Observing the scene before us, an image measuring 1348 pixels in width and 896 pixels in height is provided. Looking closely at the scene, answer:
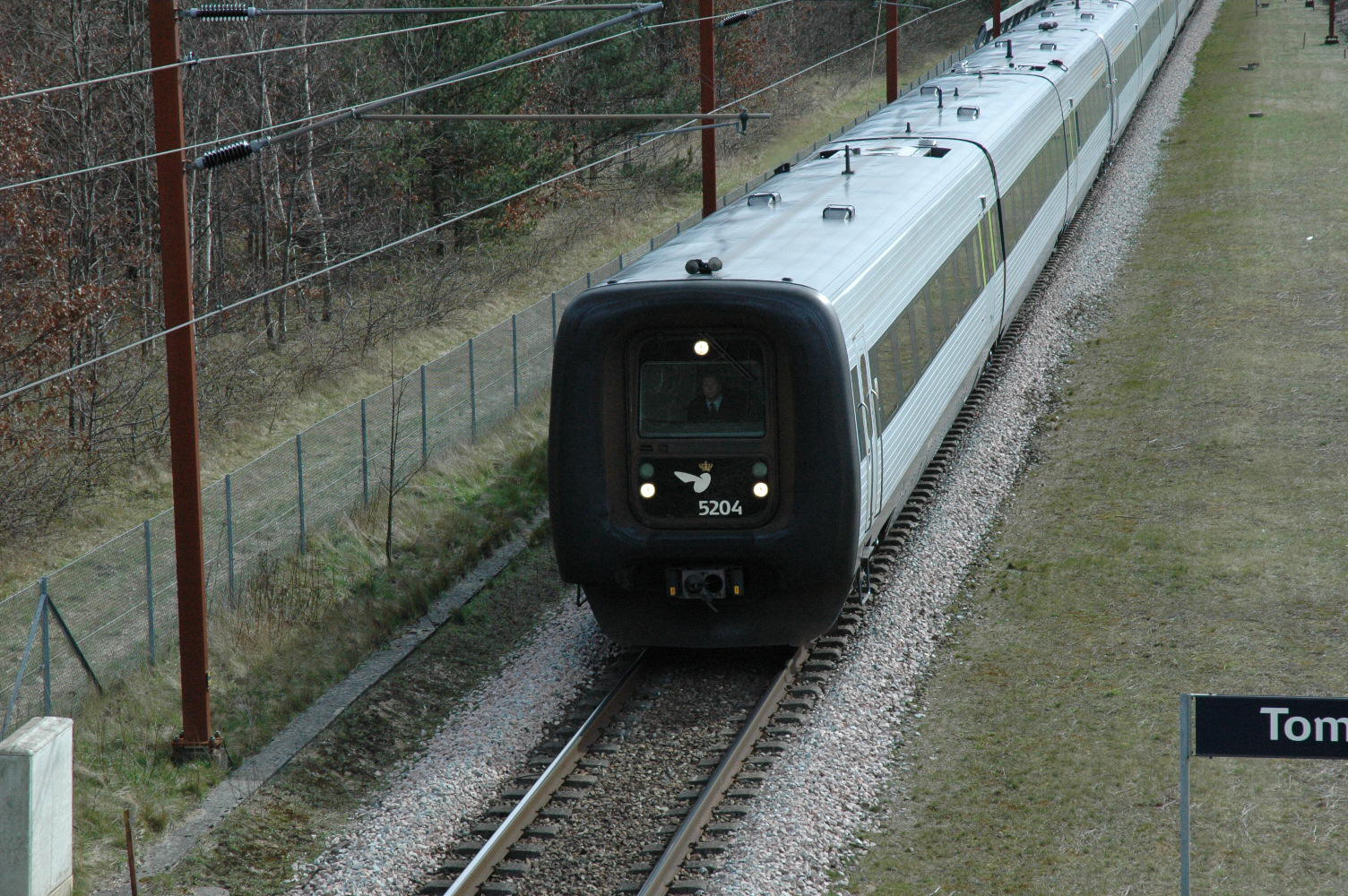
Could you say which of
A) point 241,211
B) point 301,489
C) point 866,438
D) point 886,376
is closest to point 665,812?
point 866,438

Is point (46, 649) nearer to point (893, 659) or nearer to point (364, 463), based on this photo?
point (364, 463)

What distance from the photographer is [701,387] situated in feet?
35.6

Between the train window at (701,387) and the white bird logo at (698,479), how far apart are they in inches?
11.0

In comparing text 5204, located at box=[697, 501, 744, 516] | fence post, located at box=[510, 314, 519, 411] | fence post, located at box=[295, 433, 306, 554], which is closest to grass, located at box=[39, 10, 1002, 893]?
fence post, located at box=[295, 433, 306, 554]

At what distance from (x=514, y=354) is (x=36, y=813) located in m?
11.3

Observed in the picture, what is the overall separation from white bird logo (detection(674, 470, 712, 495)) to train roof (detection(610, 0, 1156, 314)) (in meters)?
1.39

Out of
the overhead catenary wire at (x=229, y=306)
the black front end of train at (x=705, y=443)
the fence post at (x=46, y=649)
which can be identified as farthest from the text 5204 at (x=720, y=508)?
the fence post at (x=46, y=649)

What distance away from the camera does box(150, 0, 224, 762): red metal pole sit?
34.1ft

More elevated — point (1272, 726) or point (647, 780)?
point (1272, 726)

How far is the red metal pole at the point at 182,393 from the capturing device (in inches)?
409

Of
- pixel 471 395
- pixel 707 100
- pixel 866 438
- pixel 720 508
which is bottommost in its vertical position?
pixel 471 395

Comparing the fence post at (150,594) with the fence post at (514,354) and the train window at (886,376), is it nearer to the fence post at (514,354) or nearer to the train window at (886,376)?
the train window at (886,376)

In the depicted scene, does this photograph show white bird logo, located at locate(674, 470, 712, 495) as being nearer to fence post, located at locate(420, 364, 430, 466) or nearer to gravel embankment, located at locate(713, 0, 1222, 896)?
gravel embankment, located at locate(713, 0, 1222, 896)

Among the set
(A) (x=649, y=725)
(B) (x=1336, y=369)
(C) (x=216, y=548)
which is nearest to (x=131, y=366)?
(C) (x=216, y=548)
